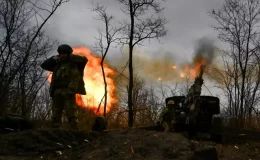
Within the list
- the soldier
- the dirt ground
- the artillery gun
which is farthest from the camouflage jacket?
the artillery gun

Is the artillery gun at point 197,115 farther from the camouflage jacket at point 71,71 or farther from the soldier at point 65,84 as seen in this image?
the soldier at point 65,84

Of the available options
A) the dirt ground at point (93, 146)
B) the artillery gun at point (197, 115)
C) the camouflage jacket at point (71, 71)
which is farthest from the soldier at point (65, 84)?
the artillery gun at point (197, 115)

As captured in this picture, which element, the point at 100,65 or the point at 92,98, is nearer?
the point at 92,98

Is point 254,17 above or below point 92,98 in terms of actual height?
above

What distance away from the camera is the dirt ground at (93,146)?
20.7 feet

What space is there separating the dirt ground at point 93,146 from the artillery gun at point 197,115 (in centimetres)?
535

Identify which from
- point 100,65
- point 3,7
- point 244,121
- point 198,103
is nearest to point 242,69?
point 244,121

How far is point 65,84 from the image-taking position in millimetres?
9070

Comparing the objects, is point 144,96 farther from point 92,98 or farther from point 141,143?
point 141,143

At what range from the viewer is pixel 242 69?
21406 mm

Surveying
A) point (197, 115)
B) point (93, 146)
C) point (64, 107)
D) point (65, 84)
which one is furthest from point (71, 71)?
point (197, 115)

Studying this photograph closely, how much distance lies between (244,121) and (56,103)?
33.3 feet

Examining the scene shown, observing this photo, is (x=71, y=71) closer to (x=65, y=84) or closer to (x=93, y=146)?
(x=65, y=84)

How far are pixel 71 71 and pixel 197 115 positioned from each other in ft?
18.6
